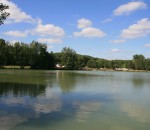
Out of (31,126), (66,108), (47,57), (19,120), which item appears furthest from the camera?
(47,57)

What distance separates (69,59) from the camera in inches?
6959

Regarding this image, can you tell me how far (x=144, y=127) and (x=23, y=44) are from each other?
13434 centimetres

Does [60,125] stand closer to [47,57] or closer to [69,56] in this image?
[47,57]

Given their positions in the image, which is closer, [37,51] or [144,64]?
[37,51]

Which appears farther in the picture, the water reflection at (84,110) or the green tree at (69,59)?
the green tree at (69,59)

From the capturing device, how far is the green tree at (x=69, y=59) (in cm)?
17612

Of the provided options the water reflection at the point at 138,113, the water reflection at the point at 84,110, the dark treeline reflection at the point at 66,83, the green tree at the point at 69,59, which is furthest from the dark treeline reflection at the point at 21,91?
the green tree at the point at 69,59

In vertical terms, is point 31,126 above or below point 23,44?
below

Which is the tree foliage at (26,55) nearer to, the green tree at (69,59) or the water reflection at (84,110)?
the green tree at (69,59)

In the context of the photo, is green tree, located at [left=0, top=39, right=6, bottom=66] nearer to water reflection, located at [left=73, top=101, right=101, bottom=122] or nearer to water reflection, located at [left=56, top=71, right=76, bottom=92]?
water reflection, located at [left=56, top=71, right=76, bottom=92]

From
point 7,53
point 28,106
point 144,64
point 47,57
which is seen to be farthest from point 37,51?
point 28,106

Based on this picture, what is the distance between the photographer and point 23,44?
146 m

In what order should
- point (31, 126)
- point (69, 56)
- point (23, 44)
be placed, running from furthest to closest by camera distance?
point (69, 56), point (23, 44), point (31, 126)

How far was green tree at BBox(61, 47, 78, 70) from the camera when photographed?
17612 cm
